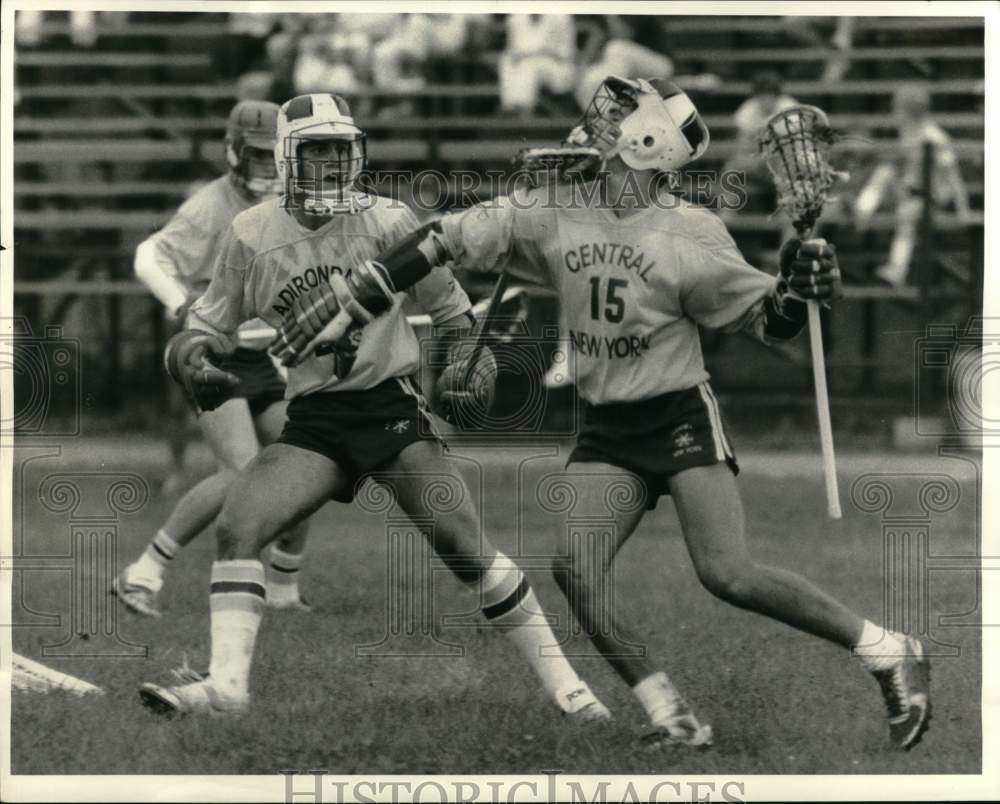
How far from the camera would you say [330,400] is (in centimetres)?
573

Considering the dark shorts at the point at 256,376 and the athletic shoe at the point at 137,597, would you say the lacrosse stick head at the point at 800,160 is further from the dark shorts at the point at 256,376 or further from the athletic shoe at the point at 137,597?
the athletic shoe at the point at 137,597

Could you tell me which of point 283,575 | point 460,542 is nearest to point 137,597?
point 283,575

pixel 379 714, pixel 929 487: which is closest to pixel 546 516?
pixel 929 487

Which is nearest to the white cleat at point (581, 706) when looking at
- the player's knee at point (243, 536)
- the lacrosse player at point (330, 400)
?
the lacrosse player at point (330, 400)

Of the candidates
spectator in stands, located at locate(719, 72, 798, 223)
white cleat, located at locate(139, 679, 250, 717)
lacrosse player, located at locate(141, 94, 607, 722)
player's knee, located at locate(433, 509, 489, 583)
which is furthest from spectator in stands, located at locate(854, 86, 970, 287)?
white cleat, located at locate(139, 679, 250, 717)

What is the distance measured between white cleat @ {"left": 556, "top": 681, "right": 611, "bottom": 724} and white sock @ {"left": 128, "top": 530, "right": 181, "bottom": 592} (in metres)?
2.55

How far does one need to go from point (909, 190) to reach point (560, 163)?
373 inches

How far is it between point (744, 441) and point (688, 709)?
315 inches

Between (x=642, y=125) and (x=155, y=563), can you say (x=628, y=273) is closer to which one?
(x=642, y=125)

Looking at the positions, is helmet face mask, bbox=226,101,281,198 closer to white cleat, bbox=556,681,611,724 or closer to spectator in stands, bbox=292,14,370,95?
white cleat, bbox=556,681,611,724

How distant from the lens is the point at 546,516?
1088cm

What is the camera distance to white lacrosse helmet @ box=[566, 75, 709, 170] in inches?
221

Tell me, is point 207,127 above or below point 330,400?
below

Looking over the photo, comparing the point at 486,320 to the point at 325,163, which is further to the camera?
the point at 486,320
